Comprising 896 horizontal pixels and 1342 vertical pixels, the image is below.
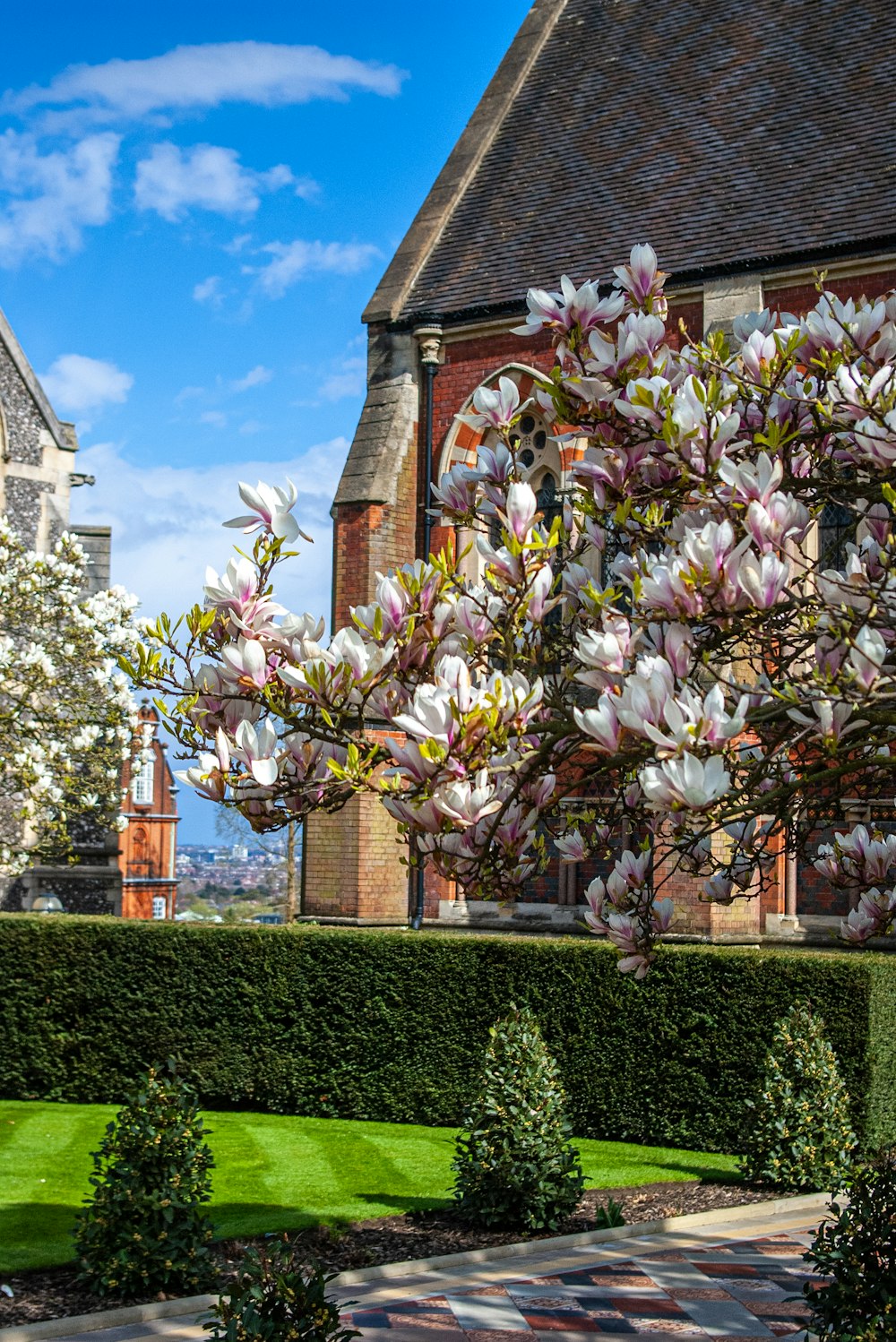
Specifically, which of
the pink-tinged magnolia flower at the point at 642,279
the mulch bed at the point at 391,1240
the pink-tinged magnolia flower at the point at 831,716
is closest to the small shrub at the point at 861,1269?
the mulch bed at the point at 391,1240

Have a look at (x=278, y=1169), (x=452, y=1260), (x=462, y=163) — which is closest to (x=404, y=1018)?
(x=278, y=1169)

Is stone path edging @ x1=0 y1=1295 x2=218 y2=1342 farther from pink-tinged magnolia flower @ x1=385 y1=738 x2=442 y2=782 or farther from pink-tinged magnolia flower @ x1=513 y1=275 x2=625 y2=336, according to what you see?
pink-tinged magnolia flower @ x1=513 y1=275 x2=625 y2=336

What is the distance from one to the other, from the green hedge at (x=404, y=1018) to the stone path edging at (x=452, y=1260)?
196 cm

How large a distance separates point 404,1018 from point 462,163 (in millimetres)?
14447

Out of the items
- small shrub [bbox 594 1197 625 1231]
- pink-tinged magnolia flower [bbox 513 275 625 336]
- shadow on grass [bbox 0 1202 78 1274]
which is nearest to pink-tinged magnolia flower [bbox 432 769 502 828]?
pink-tinged magnolia flower [bbox 513 275 625 336]

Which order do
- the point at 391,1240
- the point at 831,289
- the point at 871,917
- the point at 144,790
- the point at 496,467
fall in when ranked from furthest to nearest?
the point at 144,790 < the point at 831,289 < the point at 391,1240 < the point at 871,917 < the point at 496,467

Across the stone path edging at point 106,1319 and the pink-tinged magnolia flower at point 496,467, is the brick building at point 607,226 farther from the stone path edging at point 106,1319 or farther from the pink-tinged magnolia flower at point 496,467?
the pink-tinged magnolia flower at point 496,467

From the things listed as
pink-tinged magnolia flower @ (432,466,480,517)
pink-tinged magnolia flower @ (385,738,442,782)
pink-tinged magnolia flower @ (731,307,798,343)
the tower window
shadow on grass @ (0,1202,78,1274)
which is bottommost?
shadow on grass @ (0,1202,78,1274)

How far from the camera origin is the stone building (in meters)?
23.0

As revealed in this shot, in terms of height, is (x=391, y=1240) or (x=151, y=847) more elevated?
(x=151, y=847)

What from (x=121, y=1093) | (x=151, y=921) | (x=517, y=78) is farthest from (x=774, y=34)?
(x=121, y=1093)

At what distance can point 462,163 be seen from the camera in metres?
23.5

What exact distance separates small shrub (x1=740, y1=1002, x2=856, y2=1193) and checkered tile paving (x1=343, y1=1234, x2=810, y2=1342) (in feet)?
6.75

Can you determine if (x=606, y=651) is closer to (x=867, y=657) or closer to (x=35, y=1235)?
(x=867, y=657)
